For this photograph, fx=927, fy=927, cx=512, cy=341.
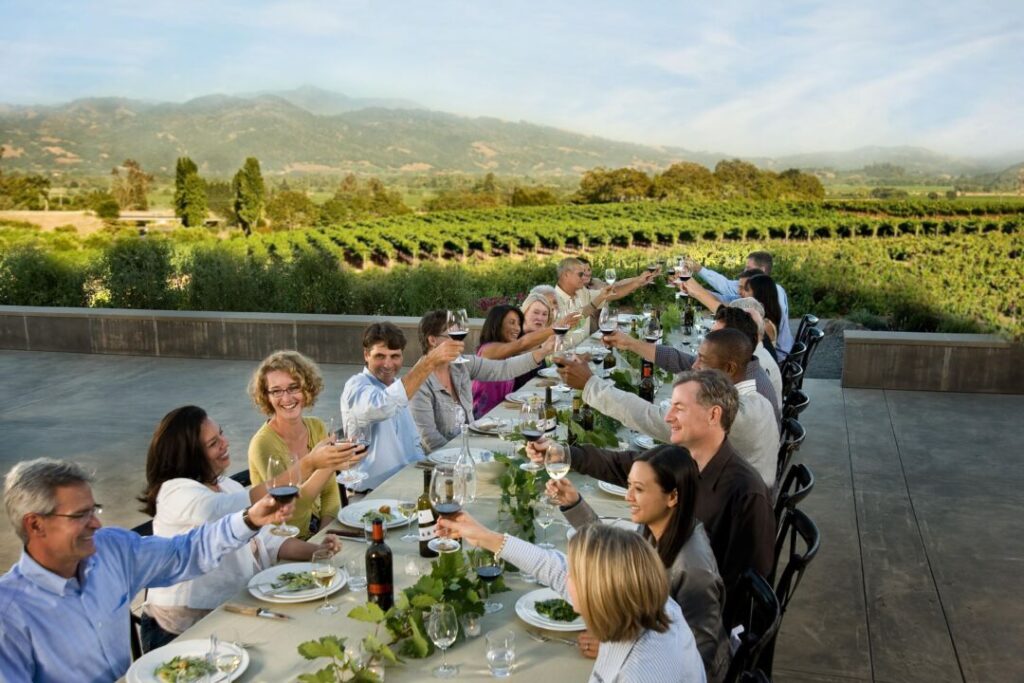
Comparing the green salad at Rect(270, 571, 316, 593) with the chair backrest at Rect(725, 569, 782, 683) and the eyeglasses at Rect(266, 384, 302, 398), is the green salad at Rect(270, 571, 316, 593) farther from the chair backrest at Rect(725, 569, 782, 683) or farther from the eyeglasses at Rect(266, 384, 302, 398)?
the chair backrest at Rect(725, 569, 782, 683)

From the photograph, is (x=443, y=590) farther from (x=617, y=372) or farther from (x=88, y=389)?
(x=88, y=389)

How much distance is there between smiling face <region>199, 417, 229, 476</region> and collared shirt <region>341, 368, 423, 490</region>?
3.21ft

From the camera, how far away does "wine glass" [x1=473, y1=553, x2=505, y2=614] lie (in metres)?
2.82

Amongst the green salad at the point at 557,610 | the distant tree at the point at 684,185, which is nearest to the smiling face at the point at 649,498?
the green salad at the point at 557,610

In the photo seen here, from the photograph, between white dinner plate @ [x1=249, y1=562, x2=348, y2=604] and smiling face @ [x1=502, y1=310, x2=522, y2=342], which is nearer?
white dinner plate @ [x1=249, y1=562, x2=348, y2=604]

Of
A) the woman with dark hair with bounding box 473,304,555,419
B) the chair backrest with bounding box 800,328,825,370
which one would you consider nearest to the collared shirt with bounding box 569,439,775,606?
the woman with dark hair with bounding box 473,304,555,419

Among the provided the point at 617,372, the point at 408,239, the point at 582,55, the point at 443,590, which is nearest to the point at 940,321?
the point at 617,372

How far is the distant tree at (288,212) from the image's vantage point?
4553cm

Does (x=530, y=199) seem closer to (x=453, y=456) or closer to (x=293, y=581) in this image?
(x=453, y=456)

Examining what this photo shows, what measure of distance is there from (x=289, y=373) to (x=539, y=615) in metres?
1.82

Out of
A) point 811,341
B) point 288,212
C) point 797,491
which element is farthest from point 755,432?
point 288,212

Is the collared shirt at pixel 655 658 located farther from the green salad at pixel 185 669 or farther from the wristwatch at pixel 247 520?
the wristwatch at pixel 247 520

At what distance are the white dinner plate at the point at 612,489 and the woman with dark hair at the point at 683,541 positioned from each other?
1.03 m

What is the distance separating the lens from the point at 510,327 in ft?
20.4
